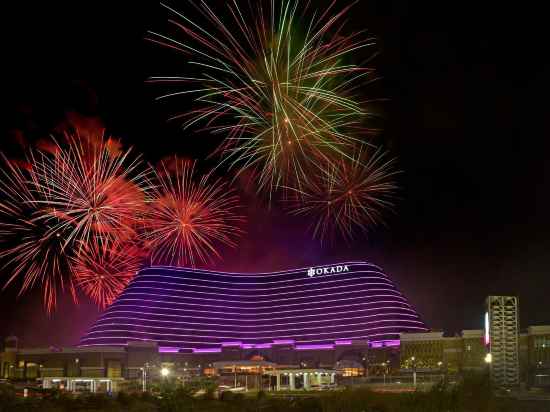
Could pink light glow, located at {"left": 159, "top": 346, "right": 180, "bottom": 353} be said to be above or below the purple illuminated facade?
below

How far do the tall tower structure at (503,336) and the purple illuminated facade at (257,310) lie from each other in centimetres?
3470

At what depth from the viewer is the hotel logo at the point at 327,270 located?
119 meters

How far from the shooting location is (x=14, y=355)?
10119 centimetres

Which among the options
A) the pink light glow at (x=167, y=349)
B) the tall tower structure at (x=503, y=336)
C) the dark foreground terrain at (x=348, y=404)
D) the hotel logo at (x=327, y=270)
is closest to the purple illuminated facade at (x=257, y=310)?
the hotel logo at (x=327, y=270)

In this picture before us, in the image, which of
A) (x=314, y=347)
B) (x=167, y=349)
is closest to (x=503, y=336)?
(x=314, y=347)

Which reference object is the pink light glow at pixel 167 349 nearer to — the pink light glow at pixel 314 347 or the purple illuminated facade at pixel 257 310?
the purple illuminated facade at pixel 257 310

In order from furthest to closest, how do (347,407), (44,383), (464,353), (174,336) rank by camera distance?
1. (174,336)
2. (464,353)
3. (44,383)
4. (347,407)

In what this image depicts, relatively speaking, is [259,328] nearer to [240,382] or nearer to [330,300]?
[330,300]

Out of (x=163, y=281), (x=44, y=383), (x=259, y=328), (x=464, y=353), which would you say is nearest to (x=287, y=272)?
(x=259, y=328)

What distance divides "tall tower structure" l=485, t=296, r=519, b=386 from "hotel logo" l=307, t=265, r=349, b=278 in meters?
46.4

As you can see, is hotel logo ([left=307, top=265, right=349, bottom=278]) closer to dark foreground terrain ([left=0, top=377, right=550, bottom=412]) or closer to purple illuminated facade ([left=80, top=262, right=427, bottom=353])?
purple illuminated facade ([left=80, top=262, right=427, bottom=353])

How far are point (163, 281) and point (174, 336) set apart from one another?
10.4m

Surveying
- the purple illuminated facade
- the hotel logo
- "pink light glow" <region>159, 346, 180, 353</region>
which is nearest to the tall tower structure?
the purple illuminated facade

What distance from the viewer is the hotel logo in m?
119
